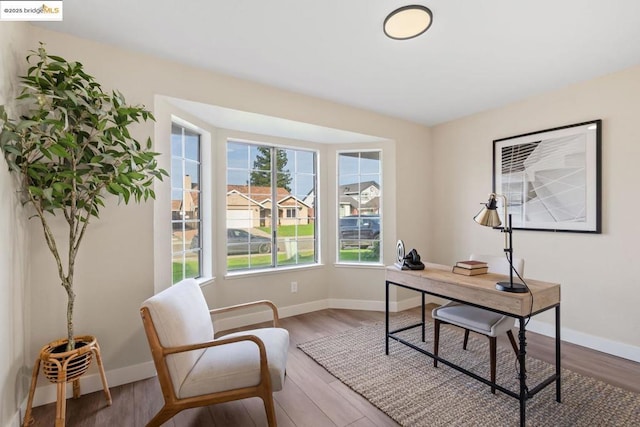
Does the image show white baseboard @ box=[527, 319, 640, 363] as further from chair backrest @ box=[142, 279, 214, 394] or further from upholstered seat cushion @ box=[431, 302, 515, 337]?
chair backrest @ box=[142, 279, 214, 394]

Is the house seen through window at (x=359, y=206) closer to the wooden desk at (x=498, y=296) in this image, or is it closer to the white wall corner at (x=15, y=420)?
the wooden desk at (x=498, y=296)

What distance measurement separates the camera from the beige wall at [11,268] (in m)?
1.57

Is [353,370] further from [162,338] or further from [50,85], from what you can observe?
[50,85]

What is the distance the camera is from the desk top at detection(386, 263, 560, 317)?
1.73m

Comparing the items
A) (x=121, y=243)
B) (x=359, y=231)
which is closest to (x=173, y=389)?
(x=121, y=243)

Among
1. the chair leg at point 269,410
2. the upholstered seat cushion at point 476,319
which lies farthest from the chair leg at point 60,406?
the upholstered seat cushion at point 476,319

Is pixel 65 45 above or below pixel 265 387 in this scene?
above

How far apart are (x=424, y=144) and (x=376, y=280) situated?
201 cm

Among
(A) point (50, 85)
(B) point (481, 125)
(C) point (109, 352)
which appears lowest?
(C) point (109, 352)

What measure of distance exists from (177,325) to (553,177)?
3544 mm

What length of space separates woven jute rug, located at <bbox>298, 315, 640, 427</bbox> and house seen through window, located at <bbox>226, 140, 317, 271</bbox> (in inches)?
49.9

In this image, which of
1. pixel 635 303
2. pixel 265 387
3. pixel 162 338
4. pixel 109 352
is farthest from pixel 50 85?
pixel 635 303

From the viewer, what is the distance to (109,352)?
2.15 metres

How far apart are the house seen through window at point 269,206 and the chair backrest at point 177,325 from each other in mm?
1466
